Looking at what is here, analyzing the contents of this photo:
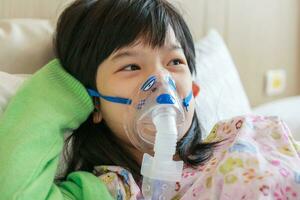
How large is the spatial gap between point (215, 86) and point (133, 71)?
0.57 metres

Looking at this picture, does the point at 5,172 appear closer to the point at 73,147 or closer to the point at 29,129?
the point at 29,129

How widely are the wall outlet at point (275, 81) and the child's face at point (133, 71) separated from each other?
1211 millimetres

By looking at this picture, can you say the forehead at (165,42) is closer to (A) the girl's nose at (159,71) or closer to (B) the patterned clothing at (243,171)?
(A) the girl's nose at (159,71)

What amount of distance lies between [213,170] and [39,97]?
402mm

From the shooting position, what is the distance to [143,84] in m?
1.04

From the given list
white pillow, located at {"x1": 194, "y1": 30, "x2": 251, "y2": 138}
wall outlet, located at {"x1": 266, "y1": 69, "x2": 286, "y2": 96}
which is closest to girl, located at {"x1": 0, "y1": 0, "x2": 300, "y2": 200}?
white pillow, located at {"x1": 194, "y1": 30, "x2": 251, "y2": 138}

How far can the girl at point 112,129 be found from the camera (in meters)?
0.98

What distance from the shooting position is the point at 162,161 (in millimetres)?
893

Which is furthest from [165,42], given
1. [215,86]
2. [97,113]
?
[215,86]

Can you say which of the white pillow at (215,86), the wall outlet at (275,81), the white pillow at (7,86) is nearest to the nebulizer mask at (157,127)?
the white pillow at (7,86)

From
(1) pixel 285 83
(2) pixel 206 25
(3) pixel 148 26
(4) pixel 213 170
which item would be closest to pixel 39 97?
(3) pixel 148 26

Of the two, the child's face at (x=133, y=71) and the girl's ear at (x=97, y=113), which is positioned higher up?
the child's face at (x=133, y=71)

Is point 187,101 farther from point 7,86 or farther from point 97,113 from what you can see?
point 7,86

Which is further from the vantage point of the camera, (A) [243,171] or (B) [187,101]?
(B) [187,101]
